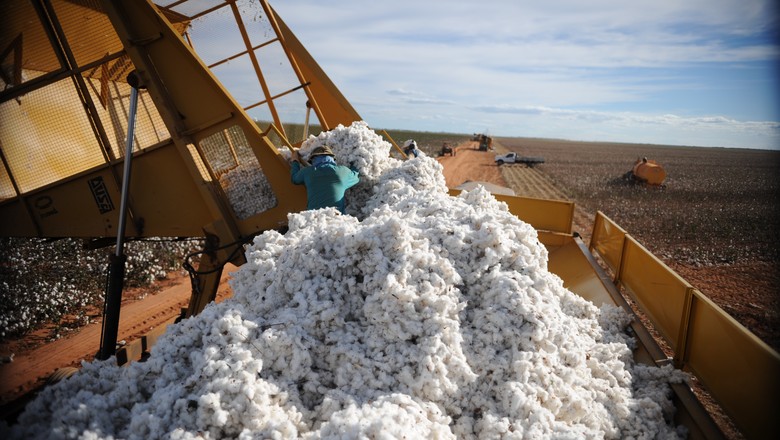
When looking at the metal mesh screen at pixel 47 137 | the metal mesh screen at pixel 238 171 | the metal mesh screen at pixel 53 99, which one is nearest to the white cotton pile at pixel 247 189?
the metal mesh screen at pixel 238 171

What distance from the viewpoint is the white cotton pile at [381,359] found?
7.48ft

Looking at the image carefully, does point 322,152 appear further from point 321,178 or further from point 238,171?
point 238,171

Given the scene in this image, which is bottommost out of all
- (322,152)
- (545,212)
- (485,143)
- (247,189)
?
(545,212)

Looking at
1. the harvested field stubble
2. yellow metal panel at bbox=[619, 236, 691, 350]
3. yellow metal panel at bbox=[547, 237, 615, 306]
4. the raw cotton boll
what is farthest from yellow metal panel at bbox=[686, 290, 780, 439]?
the harvested field stubble

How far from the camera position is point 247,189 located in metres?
4.07

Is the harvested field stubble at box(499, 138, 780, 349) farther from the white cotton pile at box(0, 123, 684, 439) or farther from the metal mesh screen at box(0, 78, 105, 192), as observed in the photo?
the metal mesh screen at box(0, 78, 105, 192)

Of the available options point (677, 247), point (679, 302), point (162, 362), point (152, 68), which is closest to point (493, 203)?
point (679, 302)

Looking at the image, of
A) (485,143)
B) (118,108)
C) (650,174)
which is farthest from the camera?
(485,143)

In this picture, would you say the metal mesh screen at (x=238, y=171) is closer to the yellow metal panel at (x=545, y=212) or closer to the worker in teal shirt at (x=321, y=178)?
the worker in teal shirt at (x=321, y=178)

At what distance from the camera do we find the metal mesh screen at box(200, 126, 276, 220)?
12.9 ft

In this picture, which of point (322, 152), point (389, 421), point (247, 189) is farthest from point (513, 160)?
point (389, 421)

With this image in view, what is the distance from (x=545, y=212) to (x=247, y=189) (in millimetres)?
4242

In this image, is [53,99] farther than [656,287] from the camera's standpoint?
No

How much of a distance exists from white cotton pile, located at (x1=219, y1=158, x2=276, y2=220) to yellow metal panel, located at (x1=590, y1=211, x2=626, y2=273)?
12.8 ft
